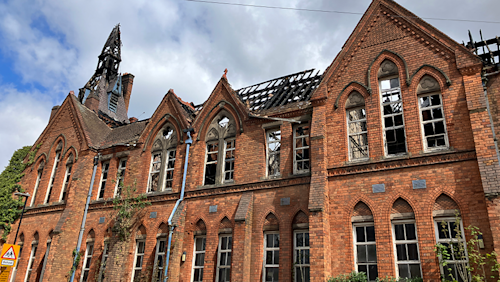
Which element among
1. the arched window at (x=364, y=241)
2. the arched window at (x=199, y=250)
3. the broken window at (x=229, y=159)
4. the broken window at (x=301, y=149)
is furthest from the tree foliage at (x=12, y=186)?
the arched window at (x=364, y=241)

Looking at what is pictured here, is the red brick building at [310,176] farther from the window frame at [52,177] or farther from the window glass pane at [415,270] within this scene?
the window frame at [52,177]

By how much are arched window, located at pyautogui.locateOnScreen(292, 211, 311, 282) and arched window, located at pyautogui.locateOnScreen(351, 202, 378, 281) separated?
65.6 inches

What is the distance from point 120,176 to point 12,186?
800cm

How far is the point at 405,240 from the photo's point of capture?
1195cm

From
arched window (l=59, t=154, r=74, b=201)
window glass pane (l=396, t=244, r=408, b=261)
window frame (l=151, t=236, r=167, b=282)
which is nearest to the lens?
window glass pane (l=396, t=244, r=408, b=261)

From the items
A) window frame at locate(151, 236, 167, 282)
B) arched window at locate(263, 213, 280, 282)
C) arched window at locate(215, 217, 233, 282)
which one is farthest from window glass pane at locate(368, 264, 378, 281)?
window frame at locate(151, 236, 167, 282)

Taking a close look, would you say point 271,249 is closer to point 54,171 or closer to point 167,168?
point 167,168

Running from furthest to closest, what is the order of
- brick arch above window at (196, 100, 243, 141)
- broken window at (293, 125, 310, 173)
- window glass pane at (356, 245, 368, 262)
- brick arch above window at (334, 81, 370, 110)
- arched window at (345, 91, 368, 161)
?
brick arch above window at (196, 100, 243, 141), broken window at (293, 125, 310, 173), brick arch above window at (334, 81, 370, 110), arched window at (345, 91, 368, 161), window glass pane at (356, 245, 368, 262)

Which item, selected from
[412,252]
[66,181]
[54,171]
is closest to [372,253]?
[412,252]

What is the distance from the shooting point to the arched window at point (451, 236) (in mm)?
10766

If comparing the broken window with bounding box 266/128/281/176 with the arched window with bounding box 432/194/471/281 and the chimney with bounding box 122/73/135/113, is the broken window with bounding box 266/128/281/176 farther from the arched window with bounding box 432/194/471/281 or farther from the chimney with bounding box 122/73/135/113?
the chimney with bounding box 122/73/135/113

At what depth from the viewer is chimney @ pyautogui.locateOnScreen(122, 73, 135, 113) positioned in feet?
119

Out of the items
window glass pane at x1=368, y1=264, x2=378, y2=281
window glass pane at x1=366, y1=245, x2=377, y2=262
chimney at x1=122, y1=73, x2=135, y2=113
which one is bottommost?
window glass pane at x1=368, y1=264, x2=378, y2=281

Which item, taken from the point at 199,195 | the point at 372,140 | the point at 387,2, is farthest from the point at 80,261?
the point at 387,2
